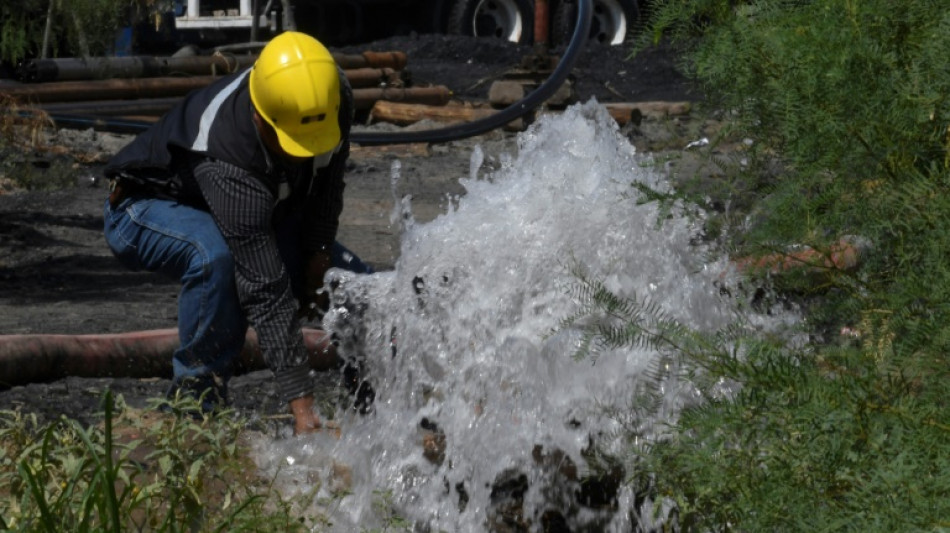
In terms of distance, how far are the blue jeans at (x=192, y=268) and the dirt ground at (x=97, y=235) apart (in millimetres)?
379

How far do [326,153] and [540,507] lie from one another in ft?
4.93

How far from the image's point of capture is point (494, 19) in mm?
21609

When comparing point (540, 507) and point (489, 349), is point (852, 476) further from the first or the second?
point (489, 349)

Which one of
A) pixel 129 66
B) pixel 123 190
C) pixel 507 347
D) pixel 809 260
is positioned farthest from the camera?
pixel 129 66

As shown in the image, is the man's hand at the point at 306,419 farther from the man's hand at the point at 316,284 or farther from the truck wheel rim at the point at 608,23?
the truck wheel rim at the point at 608,23

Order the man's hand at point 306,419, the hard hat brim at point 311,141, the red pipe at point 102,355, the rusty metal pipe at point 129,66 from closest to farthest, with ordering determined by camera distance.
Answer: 1. the man's hand at point 306,419
2. the hard hat brim at point 311,141
3. the red pipe at point 102,355
4. the rusty metal pipe at point 129,66

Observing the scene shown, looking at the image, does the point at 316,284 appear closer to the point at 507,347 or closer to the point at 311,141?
the point at 311,141

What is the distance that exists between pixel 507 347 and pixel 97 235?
5401mm

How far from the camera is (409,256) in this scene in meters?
5.07

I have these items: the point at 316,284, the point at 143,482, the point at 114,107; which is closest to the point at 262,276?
the point at 316,284

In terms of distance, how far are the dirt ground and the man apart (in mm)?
485

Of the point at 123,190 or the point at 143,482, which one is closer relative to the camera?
the point at 143,482

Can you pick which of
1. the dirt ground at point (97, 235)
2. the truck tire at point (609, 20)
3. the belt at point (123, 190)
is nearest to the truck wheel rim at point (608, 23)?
the truck tire at point (609, 20)

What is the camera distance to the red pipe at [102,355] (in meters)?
5.35
